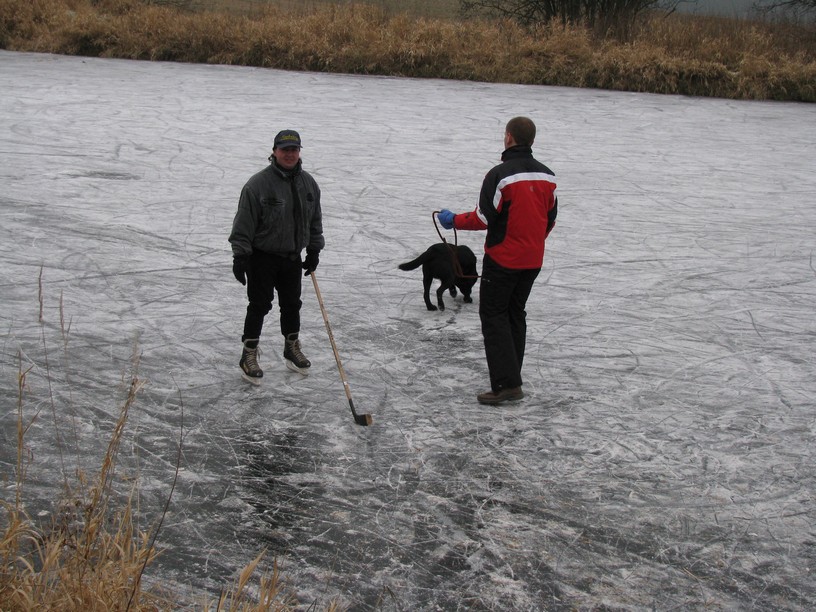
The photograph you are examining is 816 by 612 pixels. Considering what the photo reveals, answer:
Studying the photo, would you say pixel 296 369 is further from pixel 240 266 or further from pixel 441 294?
pixel 441 294

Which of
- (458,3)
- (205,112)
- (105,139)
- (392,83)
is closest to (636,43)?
(392,83)

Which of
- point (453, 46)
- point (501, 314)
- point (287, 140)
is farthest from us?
point (453, 46)

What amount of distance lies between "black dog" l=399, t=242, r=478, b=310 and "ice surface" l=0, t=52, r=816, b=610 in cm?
21

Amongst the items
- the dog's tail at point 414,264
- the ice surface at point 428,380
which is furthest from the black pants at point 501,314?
the dog's tail at point 414,264

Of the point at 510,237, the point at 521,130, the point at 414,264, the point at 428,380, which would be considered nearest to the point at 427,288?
the point at 414,264

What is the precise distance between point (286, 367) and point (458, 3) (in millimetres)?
18663

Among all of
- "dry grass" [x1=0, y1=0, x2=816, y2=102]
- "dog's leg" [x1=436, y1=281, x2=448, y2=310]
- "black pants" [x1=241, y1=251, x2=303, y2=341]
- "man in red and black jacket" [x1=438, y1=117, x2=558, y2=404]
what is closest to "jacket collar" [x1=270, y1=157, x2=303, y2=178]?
"black pants" [x1=241, y1=251, x2=303, y2=341]

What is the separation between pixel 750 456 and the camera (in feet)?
15.4

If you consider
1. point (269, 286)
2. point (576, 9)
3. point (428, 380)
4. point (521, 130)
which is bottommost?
point (428, 380)

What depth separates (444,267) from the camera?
259 inches

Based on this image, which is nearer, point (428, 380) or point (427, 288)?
point (428, 380)

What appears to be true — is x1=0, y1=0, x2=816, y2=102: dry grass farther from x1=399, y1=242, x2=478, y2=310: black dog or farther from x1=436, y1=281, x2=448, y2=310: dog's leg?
x1=436, y1=281, x2=448, y2=310: dog's leg

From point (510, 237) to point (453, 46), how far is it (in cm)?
1352

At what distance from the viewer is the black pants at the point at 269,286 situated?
17.4 ft
